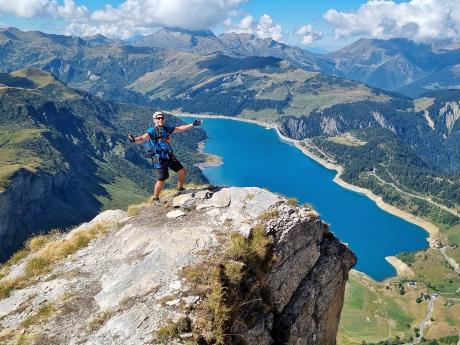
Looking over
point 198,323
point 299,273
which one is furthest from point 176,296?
point 299,273

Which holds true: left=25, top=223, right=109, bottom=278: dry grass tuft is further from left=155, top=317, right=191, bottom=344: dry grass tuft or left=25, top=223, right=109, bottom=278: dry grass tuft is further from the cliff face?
left=155, top=317, right=191, bottom=344: dry grass tuft

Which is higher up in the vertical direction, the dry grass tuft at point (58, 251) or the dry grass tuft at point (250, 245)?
the dry grass tuft at point (250, 245)

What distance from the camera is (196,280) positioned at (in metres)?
17.0

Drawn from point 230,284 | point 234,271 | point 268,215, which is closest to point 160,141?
point 268,215

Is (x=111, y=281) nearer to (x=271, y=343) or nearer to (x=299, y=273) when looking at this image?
(x=271, y=343)

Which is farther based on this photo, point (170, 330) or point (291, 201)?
point (291, 201)

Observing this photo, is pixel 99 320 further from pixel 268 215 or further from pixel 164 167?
pixel 164 167

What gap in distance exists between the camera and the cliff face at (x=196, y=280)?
15.9 metres

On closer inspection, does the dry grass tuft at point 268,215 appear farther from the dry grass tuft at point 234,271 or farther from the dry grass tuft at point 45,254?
the dry grass tuft at point 45,254

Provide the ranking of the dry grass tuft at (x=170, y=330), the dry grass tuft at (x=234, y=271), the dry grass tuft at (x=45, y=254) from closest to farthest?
the dry grass tuft at (x=170, y=330) → the dry grass tuft at (x=234, y=271) → the dry grass tuft at (x=45, y=254)

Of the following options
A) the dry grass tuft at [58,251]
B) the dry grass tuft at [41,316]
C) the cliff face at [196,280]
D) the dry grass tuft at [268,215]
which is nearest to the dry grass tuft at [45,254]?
the dry grass tuft at [58,251]

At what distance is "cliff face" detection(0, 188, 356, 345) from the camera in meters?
15.9

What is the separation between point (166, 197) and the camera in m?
25.4

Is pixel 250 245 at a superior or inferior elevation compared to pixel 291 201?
inferior
